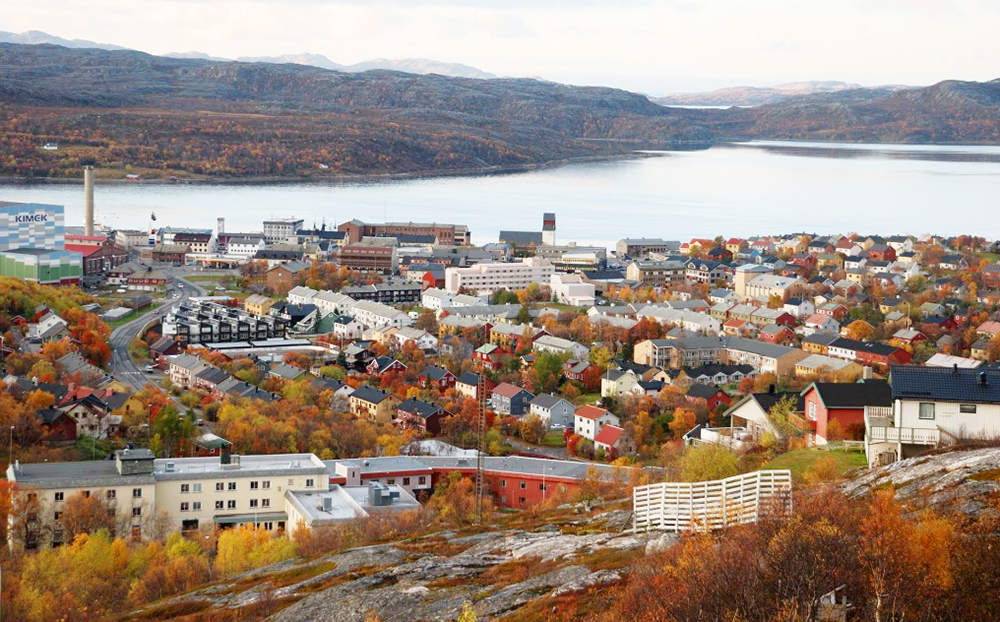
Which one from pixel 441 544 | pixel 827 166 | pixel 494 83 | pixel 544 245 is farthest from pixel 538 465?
pixel 494 83

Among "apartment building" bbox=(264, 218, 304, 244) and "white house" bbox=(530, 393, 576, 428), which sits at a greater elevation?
"apartment building" bbox=(264, 218, 304, 244)

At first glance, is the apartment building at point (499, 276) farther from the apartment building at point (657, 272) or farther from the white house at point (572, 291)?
the apartment building at point (657, 272)

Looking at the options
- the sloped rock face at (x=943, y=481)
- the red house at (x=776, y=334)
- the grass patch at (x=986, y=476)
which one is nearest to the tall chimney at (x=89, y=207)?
the red house at (x=776, y=334)

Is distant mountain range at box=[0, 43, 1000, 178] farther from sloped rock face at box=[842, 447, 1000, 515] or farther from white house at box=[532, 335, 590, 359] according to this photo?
sloped rock face at box=[842, 447, 1000, 515]

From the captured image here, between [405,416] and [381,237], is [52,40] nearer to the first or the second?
[381,237]

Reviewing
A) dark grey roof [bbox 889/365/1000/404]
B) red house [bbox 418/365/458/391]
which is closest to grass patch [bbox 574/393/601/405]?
red house [bbox 418/365/458/391]
